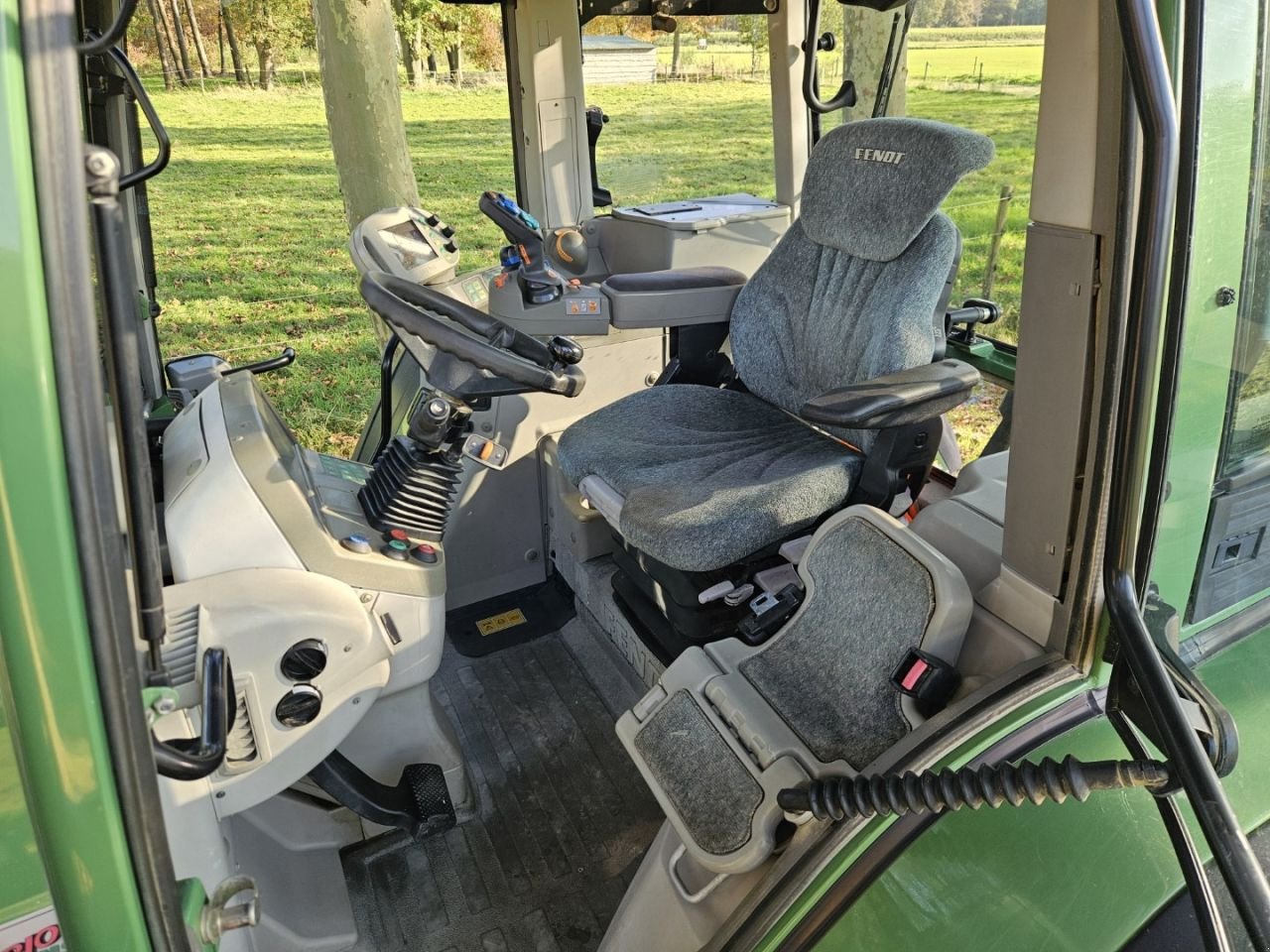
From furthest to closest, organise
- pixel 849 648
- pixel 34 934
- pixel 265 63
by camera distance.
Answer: pixel 265 63, pixel 849 648, pixel 34 934

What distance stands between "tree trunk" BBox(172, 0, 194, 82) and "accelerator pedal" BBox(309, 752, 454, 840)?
16.2ft

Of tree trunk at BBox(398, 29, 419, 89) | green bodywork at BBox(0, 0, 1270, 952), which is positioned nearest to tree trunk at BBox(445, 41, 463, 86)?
tree trunk at BBox(398, 29, 419, 89)

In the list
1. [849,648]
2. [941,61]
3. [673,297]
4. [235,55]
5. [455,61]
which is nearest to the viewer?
[849,648]

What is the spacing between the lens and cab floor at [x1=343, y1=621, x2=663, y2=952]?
5.19 feet

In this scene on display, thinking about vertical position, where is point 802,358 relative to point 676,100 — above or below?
below

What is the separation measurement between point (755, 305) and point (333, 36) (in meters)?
3.11

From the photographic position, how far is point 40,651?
617mm

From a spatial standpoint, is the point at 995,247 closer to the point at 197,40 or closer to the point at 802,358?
the point at 802,358

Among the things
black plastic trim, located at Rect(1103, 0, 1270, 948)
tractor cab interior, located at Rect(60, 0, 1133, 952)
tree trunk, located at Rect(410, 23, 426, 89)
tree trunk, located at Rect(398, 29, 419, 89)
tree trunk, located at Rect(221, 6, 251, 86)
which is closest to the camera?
black plastic trim, located at Rect(1103, 0, 1270, 948)

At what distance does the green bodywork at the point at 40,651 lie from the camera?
55cm

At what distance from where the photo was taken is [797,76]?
2.54 meters

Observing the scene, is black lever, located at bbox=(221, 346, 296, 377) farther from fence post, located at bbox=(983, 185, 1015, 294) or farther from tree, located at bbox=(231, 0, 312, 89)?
tree, located at bbox=(231, 0, 312, 89)

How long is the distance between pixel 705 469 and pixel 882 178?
0.72m

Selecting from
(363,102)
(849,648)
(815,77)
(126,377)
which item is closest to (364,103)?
(363,102)
